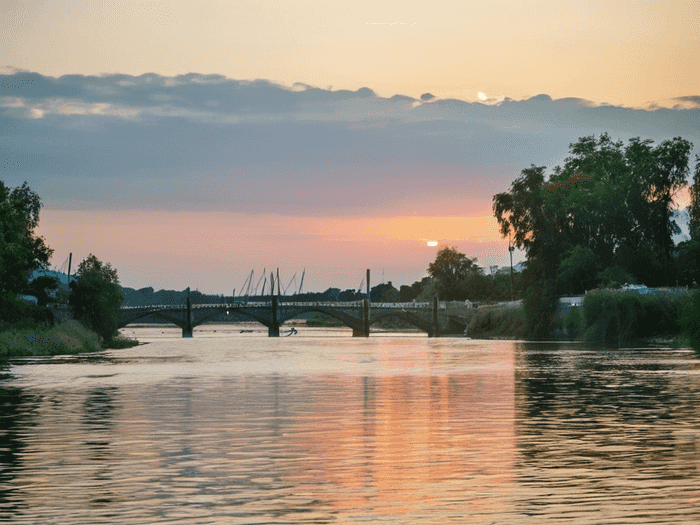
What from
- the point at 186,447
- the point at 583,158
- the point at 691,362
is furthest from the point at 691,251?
the point at 186,447

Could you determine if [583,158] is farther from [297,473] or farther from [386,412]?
[297,473]

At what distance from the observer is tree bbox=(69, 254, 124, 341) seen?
12488cm

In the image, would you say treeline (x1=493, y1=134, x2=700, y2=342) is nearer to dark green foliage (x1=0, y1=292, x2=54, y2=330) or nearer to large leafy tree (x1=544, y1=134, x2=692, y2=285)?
large leafy tree (x1=544, y1=134, x2=692, y2=285)

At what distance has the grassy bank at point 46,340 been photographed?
97.9 meters

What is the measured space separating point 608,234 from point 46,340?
7927cm

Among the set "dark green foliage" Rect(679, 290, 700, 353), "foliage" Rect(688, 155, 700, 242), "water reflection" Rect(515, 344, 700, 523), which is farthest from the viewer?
"foliage" Rect(688, 155, 700, 242)

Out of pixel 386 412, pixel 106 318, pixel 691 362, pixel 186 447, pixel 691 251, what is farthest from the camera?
pixel 691 251

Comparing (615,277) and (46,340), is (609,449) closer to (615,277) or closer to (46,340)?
(46,340)

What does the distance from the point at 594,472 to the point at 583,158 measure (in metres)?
145

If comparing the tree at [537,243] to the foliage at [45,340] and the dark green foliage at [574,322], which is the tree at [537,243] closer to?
the dark green foliage at [574,322]

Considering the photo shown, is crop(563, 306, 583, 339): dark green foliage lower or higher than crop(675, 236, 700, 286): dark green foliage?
lower

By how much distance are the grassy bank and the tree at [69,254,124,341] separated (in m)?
3.98

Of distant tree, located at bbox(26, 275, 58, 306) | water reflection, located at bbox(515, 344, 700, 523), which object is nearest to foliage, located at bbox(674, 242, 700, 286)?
water reflection, located at bbox(515, 344, 700, 523)

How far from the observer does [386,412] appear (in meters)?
38.4
